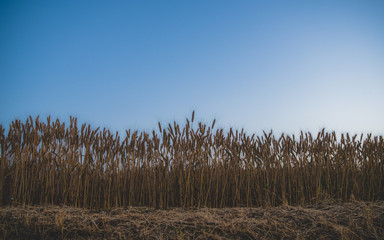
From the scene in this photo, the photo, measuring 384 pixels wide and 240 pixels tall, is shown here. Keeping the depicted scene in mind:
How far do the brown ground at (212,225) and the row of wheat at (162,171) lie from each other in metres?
0.87

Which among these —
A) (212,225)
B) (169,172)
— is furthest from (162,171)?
(212,225)

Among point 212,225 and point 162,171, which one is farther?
point 162,171

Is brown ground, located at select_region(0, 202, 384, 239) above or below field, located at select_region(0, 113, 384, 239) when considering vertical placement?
below

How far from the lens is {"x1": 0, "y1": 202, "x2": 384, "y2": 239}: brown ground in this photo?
92.4 inches

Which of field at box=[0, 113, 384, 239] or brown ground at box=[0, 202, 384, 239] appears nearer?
brown ground at box=[0, 202, 384, 239]

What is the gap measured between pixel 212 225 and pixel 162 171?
4.74 feet

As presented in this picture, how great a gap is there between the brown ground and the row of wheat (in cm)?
87

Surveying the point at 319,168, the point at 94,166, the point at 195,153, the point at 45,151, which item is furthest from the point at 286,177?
the point at 45,151

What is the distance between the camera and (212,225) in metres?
2.43

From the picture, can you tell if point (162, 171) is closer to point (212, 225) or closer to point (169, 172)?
point (169, 172)

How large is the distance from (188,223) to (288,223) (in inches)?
36.2

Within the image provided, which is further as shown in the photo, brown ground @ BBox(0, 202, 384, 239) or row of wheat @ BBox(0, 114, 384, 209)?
row of wheat @ BBox(0, 114, 384, 209)

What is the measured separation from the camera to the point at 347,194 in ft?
14.0

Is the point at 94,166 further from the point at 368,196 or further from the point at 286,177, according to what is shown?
the point at 368,196
